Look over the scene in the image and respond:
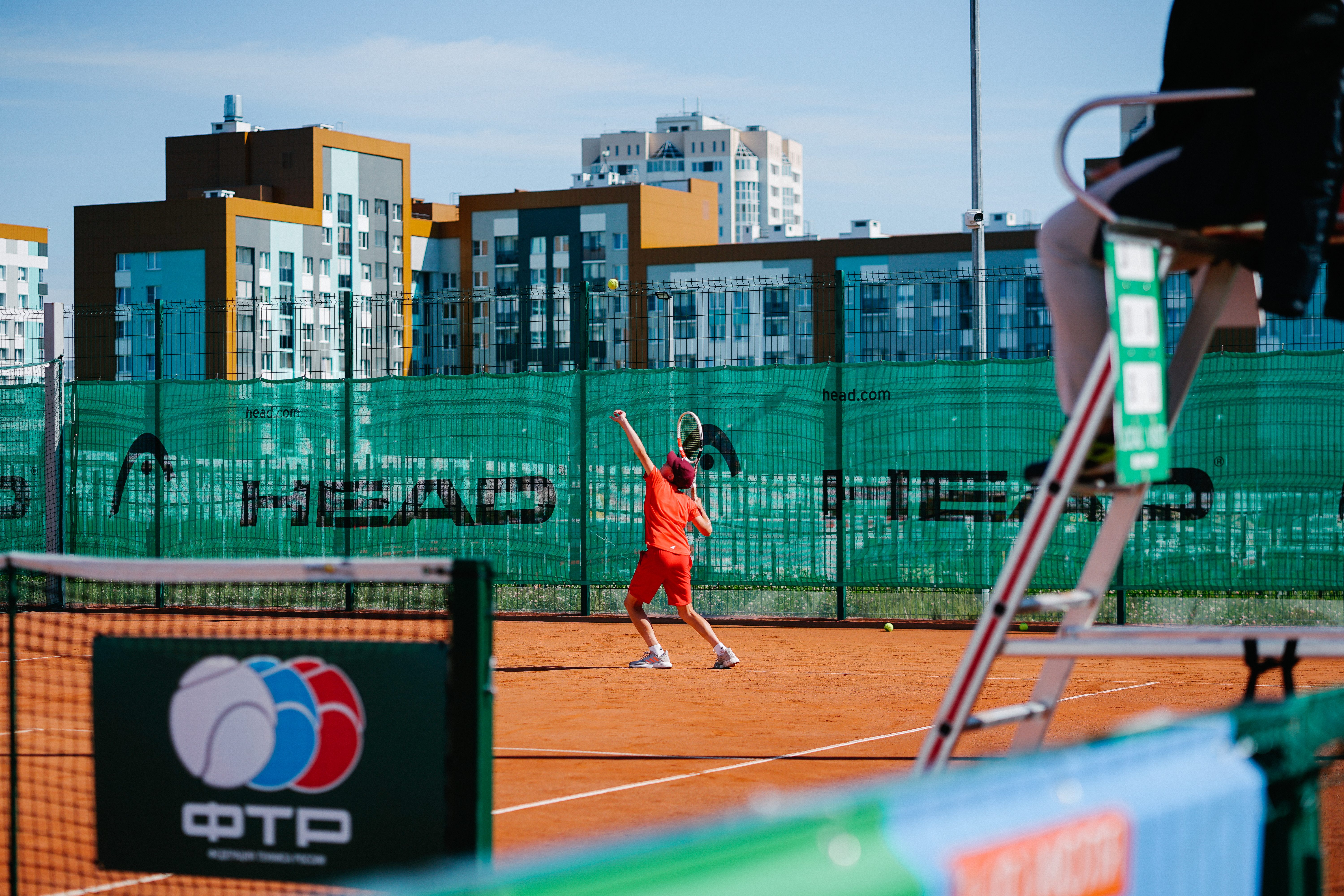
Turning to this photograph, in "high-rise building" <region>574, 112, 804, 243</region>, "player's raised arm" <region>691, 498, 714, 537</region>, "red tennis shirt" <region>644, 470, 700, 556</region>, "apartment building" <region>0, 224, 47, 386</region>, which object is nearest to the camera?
"player's raised arm" <region>691, 498, 714, 537</region>

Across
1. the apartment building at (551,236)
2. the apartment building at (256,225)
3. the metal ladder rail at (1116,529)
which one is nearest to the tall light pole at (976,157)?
the metal ladder rail at (1116,529)

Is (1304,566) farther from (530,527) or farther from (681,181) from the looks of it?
(681,181)

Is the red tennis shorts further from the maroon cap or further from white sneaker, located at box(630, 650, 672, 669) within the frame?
the maroon cap

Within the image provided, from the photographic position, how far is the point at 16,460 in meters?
16.4

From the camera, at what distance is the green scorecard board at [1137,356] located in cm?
348

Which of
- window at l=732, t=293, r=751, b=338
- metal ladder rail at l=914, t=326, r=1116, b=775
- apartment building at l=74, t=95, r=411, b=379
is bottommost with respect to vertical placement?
metal ladder rail at l=914, t=326, r=1116, b=775

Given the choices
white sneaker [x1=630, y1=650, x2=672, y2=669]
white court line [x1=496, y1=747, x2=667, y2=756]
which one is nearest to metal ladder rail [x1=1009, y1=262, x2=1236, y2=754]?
white court line [x1=496, y1=747, x2=667, y2=756]

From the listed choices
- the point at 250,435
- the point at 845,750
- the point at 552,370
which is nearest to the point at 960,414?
the point at 552,370

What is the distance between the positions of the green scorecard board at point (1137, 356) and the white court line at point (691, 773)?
11.0 ft

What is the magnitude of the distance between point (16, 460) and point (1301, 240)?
51.7 feet

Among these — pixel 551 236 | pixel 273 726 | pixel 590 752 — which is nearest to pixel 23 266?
pixel 551 236

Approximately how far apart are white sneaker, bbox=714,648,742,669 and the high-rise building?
531ft

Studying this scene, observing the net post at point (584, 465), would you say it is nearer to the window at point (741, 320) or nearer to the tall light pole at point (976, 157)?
the window at point (741, 320)

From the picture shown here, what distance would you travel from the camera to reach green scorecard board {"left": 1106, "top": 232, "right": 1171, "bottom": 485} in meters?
3.48
